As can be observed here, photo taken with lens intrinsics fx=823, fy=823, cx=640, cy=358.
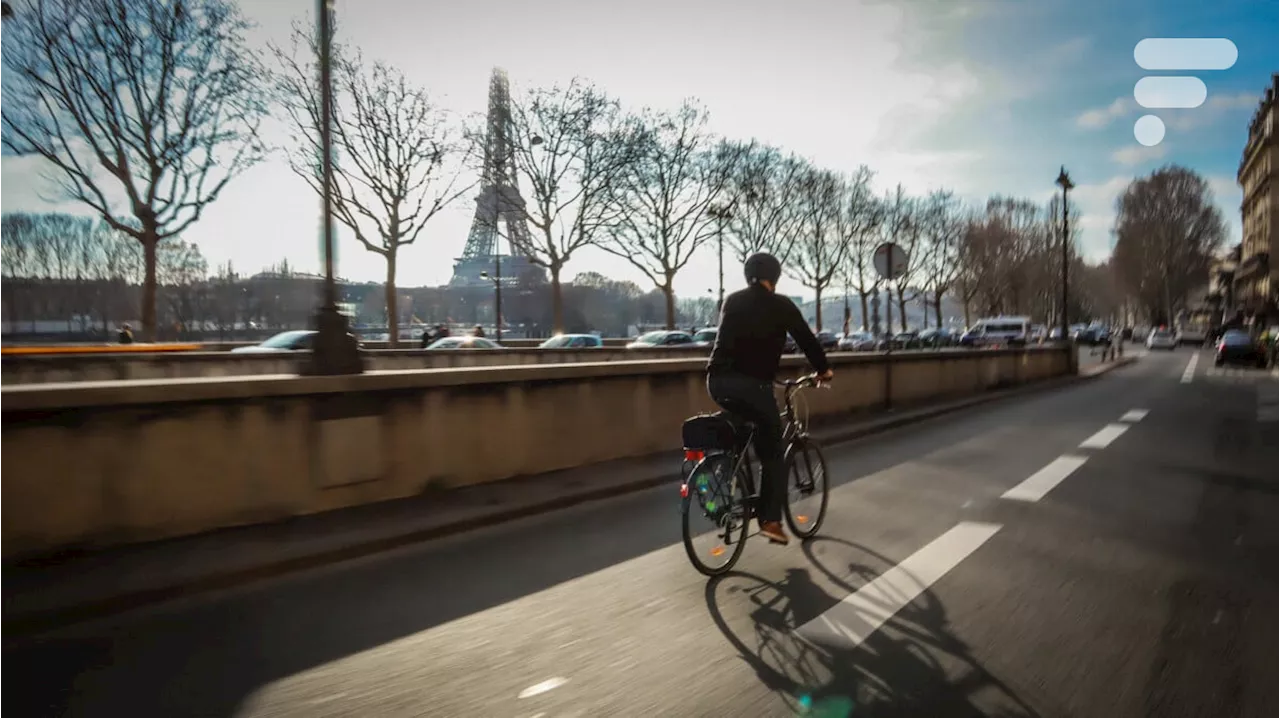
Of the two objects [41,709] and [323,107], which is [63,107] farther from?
[41,709]

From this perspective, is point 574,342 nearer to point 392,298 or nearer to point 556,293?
point 392,298

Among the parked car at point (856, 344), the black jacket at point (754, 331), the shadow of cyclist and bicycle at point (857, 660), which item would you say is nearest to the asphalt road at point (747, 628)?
the shadow of cyclist and bicycle at point (857, 660)

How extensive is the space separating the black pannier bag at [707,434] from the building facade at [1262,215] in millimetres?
80647

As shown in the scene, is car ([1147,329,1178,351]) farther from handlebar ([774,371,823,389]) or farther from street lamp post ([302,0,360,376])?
street lamp post ([302,0,360,376])

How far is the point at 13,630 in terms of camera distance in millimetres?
4211

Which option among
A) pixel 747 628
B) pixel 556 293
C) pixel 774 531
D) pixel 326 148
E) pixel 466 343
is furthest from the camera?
pixel 556 293

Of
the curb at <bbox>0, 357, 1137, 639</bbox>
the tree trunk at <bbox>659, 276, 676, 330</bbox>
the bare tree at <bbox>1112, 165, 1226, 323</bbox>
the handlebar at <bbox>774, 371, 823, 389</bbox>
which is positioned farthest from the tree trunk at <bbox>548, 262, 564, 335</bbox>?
the bare tree at <bbox>1112, 165, 1226, 323</bbox>

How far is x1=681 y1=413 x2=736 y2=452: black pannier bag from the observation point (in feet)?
16.5

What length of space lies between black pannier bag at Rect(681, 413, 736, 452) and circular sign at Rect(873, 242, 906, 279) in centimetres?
1138

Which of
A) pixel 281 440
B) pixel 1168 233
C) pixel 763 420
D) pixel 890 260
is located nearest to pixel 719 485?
pixel 763 420

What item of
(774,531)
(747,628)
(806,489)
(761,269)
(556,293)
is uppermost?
(556,293)

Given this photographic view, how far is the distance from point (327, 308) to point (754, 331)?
4.32 meters

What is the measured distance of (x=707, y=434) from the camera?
5.02 m

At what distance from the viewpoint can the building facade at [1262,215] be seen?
7450 centimetres
